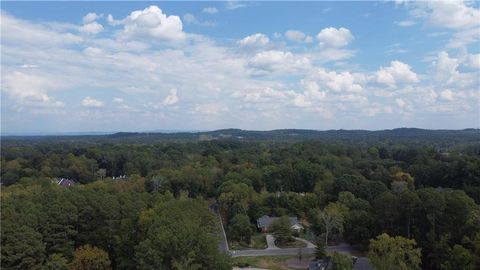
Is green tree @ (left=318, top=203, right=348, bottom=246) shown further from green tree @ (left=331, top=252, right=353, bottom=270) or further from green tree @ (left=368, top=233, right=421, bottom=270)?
green tree @ (left=368, top=233, right=421, bottom=270)

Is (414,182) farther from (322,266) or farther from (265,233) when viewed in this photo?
(322,266)

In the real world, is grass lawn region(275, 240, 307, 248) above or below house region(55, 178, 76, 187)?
below

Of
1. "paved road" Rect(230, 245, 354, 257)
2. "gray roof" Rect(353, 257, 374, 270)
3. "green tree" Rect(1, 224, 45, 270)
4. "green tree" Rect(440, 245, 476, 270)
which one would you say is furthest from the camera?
"paved road" Rect(230, 245, 354, 257)

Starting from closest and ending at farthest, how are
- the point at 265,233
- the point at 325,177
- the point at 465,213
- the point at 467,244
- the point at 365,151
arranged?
1. the point at 467,244
2. the point at 465,213
3. the point at 265,233
4. the point at 325,177
5. the point at 365,151

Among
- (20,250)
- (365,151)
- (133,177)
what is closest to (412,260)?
(20,250)

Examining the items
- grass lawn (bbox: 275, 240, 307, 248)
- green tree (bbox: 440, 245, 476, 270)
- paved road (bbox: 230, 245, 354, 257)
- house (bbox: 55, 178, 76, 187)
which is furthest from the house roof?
green tree (bbox: 440, 245, 476, 270)

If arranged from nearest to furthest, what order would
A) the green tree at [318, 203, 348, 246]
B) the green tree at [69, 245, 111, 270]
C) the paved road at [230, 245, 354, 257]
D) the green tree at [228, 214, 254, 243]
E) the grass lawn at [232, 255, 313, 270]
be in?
the green tree at [69, 245, 111, 270] < the grass lawn at [232, 255, 313, 270] < the paved road at [230, 245, 354, 257] < the green tree at [318, 203, 348, 246] < the green tree at [228, 214, 254, 243]
